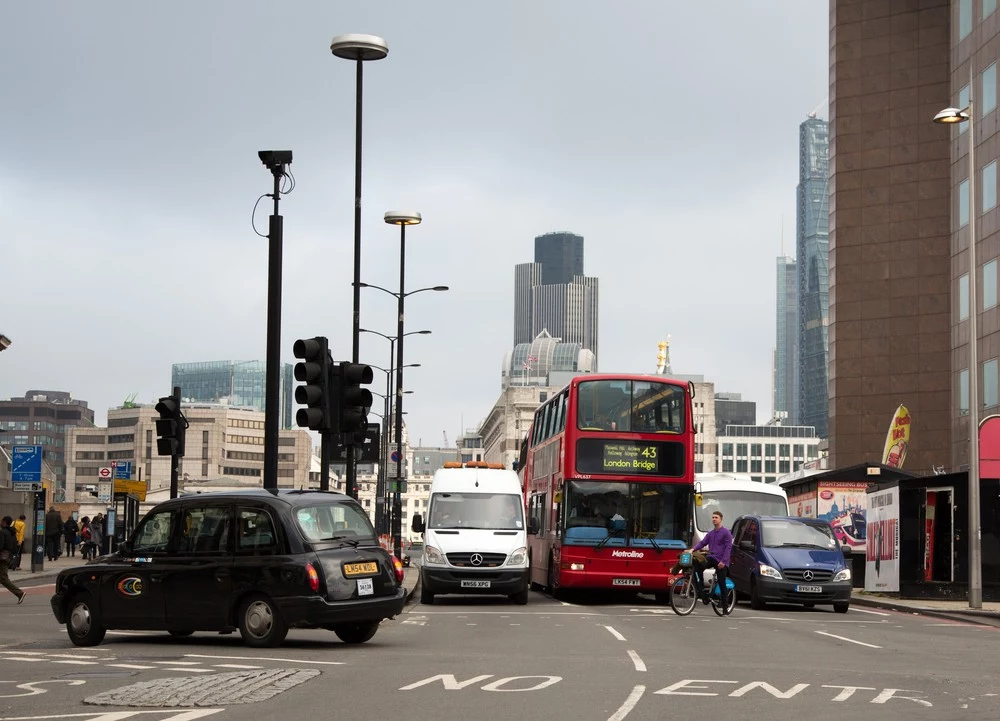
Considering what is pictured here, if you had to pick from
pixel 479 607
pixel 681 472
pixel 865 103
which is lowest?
pixel 479 607

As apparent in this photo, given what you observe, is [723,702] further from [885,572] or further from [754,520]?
[885,572]

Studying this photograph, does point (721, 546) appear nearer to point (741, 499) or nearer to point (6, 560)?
point (6, 560)

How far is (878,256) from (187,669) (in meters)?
72.2

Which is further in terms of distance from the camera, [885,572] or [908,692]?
[885,572]

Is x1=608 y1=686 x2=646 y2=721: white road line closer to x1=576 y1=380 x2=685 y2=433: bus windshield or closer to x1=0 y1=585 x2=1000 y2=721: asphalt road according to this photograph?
x1=0 y1=585 x2=1000 y2=721: asphalt road

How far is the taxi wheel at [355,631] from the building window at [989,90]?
1638 inches

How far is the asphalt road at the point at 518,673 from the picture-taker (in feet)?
36.7

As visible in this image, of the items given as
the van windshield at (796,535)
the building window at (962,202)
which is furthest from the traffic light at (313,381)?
the building window at (962,202)

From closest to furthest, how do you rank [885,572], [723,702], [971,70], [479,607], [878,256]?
[723,702]
[479,607]
[885,572]
[971,70]
[878,256]

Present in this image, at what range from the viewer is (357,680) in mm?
13164

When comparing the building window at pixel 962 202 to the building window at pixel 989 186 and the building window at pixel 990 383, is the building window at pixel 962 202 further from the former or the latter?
the building window at pixel 990 383

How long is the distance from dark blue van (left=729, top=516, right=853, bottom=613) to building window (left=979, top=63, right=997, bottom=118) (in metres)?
28.0

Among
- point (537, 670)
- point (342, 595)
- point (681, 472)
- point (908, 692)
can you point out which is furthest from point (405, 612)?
point (908, 692)

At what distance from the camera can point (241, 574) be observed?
1667cm
